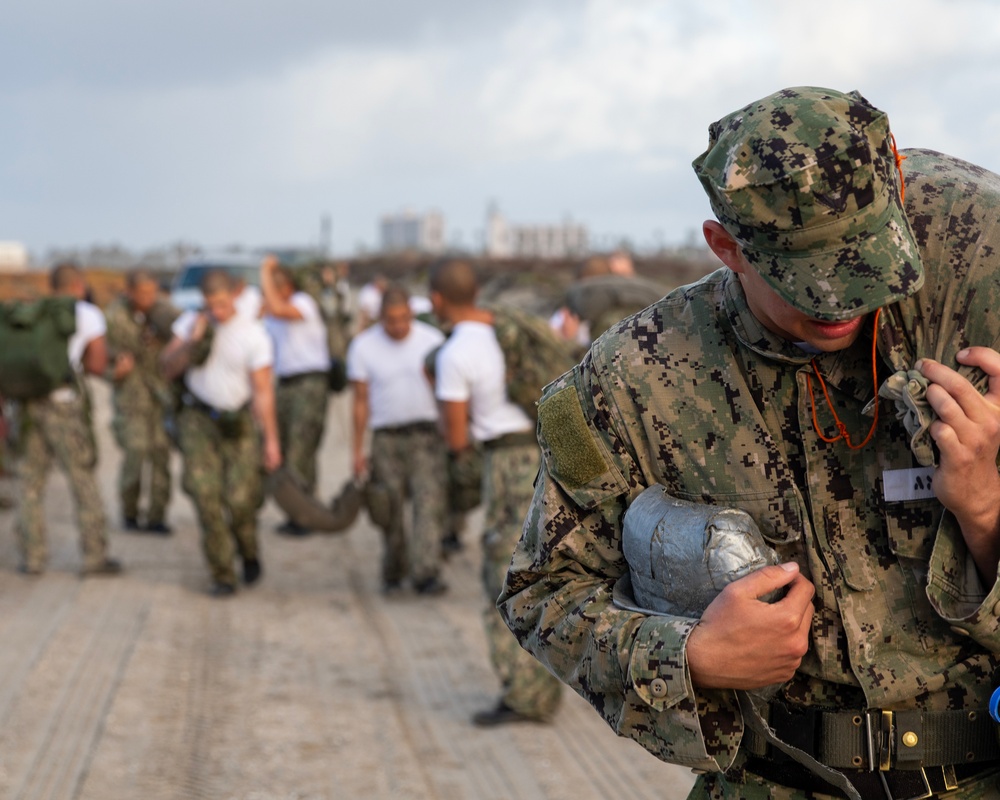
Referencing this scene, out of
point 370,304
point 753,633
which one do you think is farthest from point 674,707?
point 370,304

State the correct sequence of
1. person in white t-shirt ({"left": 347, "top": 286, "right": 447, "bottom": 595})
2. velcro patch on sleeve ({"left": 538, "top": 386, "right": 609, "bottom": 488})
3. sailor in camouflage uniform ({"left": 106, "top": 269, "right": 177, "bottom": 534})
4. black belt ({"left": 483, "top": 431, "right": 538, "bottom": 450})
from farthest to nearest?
1. sailor in camouflage uniform ({"left": 106, "top": 269, "right": 177, "bottom": 534})
2. person in white t-shirt ({"left": 347, "top": 286, "right": 447, "bottom": 595})
3. black belt ({"left": 483, "top": 431, "right": 538, "bottom": 450})
4. velcro patch on sleeve ({"left": 538, "top": 386, "right": 609, "bottom": 488})

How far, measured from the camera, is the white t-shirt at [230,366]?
834cm

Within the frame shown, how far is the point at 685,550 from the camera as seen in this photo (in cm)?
205

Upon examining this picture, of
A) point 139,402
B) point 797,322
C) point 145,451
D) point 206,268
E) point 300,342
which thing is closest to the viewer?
point 797,322

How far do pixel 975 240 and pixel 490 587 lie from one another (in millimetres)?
4215

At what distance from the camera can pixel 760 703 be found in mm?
2125

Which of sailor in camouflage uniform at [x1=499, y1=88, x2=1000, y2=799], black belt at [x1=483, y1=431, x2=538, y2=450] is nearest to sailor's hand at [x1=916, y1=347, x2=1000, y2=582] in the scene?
sailor in camouflage uniform at [x1=499, y1=88, x2=1000, y2=799]

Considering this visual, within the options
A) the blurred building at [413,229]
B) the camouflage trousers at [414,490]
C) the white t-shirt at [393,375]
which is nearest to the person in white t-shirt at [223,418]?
Result: the white t-shirt at [393,375]

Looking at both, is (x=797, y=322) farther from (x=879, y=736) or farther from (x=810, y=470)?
(x=879, y=736)

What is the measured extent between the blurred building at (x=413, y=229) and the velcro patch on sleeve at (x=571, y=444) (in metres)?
79.1

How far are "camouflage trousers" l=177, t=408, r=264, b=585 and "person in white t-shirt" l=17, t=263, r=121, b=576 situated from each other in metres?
0.91

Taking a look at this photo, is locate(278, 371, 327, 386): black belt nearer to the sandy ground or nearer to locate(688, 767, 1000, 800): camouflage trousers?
the sandy ground

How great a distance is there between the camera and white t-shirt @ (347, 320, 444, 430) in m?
8.41

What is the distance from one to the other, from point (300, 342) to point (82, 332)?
6.09 ft
